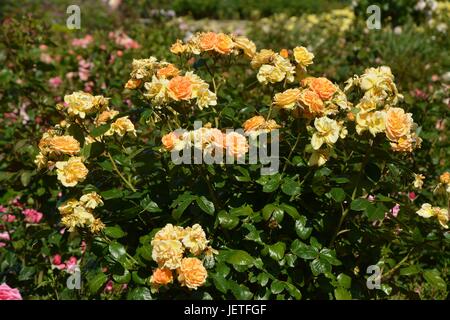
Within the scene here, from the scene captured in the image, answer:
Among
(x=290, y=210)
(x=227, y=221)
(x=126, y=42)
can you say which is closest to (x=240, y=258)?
(x=227, y=221)

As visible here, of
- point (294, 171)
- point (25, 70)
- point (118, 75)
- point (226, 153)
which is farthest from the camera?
point (118, 75)

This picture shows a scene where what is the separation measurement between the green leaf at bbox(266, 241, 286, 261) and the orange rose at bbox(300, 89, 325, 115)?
1.48 feet

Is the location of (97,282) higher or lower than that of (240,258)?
lower

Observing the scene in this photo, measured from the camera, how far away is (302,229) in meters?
2.12

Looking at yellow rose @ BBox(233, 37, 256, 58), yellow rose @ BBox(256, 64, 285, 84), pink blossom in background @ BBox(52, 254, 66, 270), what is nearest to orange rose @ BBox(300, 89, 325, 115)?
yellow rose @ BBox(256, 64, 285, 84)

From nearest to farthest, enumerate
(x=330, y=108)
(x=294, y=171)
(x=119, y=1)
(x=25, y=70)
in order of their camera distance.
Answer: (x=330, y=108) < (x=294, y=171) < (x=25, y=70) < (x=119, y=1)

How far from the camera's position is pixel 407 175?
238cm

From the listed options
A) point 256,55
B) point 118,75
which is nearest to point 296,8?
point 118,75

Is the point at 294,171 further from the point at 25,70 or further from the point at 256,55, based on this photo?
the point at 25,70

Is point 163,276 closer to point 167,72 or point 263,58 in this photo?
point 167,72

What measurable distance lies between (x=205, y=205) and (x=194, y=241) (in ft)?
0.59

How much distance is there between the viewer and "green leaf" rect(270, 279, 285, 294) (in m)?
2.07

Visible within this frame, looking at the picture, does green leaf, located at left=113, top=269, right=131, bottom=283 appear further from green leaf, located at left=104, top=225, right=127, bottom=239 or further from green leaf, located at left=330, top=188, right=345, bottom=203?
green leaf, located at left=330, top=188, right=345, bottom=203
